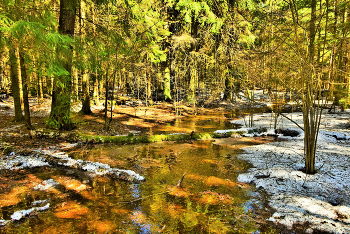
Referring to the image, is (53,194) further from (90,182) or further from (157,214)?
(157,214)

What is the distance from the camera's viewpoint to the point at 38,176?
Answer: 5.12 m

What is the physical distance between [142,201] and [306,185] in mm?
3772

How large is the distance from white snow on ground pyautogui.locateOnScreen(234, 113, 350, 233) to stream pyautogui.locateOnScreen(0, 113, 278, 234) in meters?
0.38

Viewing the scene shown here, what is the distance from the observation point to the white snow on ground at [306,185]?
3.59 meters

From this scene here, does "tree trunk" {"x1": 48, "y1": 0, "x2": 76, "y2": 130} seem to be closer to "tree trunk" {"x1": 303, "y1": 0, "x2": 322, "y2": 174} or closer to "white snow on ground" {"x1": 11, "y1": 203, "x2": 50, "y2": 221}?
"white snow on ground" {"x1": 11, "y1": 203, "x2": 50, "y2": 221}

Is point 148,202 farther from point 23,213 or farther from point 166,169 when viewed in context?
point 23,213

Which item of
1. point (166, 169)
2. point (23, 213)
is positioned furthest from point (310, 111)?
point (23, 213)

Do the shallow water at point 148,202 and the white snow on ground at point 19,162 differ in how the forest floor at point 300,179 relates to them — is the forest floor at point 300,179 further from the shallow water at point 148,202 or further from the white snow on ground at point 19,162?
the white snow on ground at point 19,162

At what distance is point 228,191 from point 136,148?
456 cm

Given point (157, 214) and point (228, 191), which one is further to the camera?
point (228, 191)

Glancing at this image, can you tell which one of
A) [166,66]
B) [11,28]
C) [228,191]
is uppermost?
[166,66]

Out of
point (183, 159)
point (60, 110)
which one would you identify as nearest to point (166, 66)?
point (60, 110)

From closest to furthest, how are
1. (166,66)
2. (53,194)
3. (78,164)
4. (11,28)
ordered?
(11,28), (53,194), (78,164), (166,66)

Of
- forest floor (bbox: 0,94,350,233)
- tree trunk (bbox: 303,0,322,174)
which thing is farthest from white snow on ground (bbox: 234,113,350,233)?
tree trunk (bbox: 303,0,322,174)
